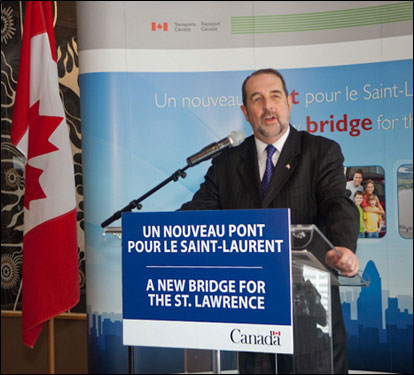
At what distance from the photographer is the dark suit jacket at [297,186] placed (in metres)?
3.62

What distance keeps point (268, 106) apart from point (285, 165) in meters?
0.43

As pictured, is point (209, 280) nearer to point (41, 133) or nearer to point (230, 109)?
point (41, 133)

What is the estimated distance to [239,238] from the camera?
174 centimetres

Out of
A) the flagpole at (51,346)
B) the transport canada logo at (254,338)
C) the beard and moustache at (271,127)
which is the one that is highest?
the beard and moustache at (271,127)

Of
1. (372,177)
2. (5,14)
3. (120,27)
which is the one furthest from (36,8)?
(372,177)

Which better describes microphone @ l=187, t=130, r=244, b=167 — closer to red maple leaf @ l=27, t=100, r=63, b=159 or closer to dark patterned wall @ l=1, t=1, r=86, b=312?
red maple leaf @ l=27, t=100, r=63, b=159

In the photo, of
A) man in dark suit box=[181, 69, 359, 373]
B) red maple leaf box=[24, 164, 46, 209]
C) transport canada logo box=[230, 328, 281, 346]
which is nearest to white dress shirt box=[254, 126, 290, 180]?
man in dark suit box=[181, 69, 359, 373]

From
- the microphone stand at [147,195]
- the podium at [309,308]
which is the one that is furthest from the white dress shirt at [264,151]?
the podium at [309,308]

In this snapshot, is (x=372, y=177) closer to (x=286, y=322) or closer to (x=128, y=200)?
(x=128, y=200)

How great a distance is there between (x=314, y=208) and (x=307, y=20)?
1294 mm

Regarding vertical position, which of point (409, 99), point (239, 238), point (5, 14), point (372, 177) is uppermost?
point (5, 14)

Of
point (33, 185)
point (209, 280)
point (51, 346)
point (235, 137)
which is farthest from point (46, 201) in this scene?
point (209, 280)

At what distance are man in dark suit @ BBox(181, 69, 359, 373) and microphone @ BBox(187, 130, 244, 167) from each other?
0.07m

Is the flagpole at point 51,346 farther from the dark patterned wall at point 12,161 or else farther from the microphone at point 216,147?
the microphone at point 216,147
